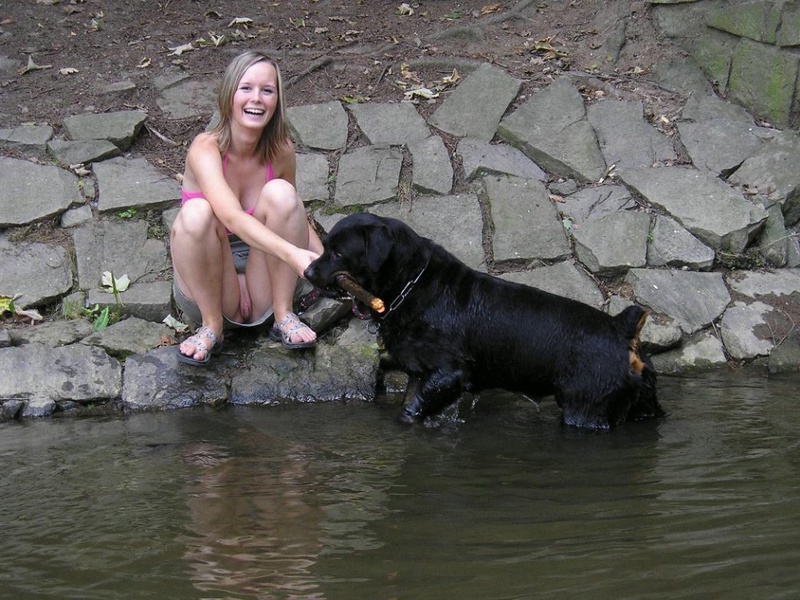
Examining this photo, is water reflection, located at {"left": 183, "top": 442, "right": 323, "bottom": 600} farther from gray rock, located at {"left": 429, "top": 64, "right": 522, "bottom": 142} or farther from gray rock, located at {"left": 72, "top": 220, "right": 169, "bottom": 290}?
gray rock, located at {"left": 429, "top": 64, "right": 522, "bottom": 142}

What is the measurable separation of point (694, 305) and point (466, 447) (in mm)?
2512

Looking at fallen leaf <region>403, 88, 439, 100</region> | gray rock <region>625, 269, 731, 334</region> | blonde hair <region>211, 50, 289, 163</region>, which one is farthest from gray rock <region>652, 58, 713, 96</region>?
blonde hair <region>211, 50, 289, 163</region>

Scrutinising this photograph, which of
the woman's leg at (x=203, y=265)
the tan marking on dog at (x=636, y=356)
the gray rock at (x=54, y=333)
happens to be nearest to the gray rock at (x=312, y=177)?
the woman's leg at (x=203, y=265)

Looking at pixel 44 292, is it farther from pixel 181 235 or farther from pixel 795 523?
pixel 795 523

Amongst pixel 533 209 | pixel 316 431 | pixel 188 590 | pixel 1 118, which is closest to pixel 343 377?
pixel 316 431

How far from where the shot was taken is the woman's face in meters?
5.44

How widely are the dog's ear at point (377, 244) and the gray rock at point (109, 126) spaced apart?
3.33m

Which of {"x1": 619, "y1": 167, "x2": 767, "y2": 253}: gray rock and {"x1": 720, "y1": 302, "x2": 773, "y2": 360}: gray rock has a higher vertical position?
{"x1": 619, "y1": 167, "x2": 767, "y2": 253}: gray rock

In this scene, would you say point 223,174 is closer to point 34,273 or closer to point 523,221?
point 34,273

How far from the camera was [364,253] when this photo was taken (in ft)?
16.6

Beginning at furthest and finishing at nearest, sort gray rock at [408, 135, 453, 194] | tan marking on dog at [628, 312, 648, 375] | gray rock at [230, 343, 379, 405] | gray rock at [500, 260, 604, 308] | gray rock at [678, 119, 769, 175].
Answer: gray rock at [678, 119, 769, 175]
gray rock at [408, 135, 453, 194]
gray rock at [500, 260, 604, 308]
gray rock at [230, 343, 379, 405]
tan marking on dog at [628, 312, 648, 375]

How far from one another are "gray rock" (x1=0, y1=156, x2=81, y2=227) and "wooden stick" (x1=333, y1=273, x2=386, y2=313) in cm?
280

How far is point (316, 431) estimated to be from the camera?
201 inches

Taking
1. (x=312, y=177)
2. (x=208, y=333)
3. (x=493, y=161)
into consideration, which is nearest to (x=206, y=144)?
(x=208, y=333)
